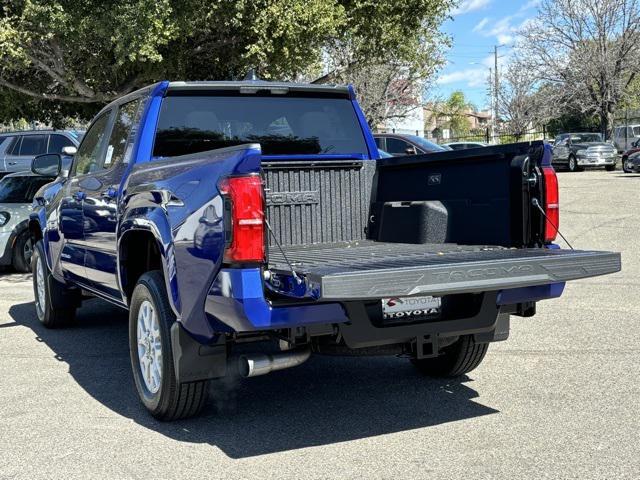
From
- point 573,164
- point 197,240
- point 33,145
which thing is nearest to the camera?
point 197,240

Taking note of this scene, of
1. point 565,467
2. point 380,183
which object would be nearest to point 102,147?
point 380,183

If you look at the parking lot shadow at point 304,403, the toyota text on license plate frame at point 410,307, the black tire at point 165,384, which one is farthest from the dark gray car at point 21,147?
the toyota text on license plate frame at point 410,307

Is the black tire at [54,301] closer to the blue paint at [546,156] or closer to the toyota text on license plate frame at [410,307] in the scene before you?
the toyota text on license plate frame at [410,307]

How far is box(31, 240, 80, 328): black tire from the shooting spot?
788 centimetres

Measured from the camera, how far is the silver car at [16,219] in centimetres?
1202

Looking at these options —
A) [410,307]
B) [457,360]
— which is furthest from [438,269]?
[457,360]

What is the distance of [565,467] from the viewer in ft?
13.2

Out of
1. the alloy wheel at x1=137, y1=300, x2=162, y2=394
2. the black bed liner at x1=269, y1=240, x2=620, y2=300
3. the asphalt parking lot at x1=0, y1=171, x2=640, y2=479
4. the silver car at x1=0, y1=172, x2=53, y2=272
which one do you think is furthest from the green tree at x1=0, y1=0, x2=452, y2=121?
the black bed liner at x1=269, y1=240, x2=620, y2=300

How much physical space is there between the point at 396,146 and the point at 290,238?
43.9 ft

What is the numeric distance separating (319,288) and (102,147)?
344 centimetres

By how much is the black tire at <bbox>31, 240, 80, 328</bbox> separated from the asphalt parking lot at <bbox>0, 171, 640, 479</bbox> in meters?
0.48

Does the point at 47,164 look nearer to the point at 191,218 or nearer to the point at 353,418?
the point at 191,218

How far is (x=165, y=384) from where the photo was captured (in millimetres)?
4727

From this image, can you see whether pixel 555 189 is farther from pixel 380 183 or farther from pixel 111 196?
pixel 111 196
